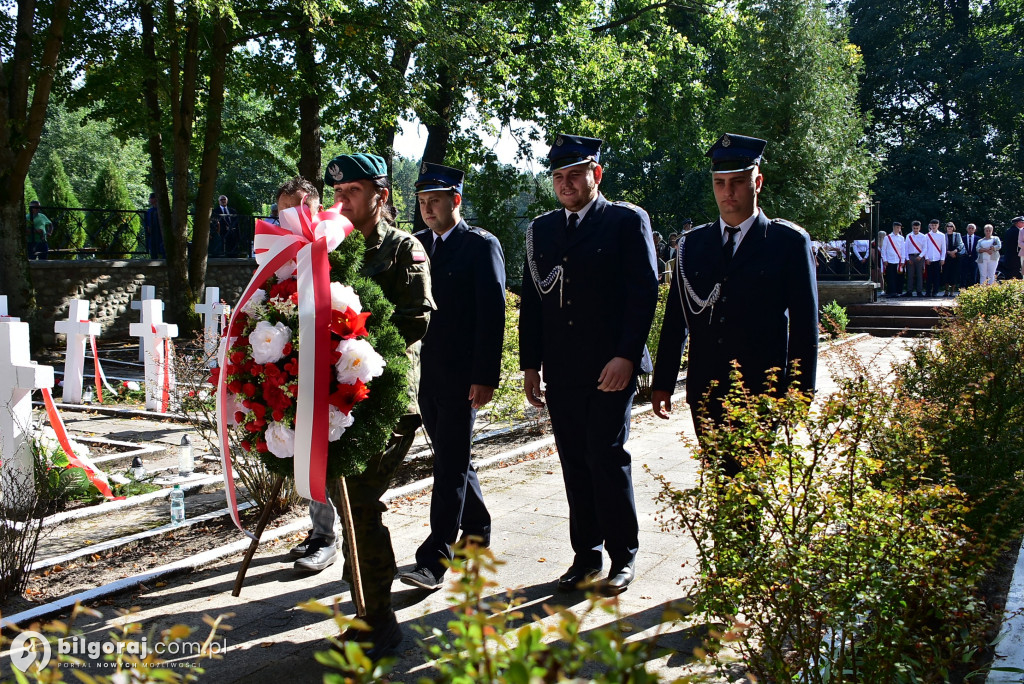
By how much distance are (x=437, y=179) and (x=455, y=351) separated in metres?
0.96

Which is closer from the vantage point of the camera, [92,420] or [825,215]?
[92,420]

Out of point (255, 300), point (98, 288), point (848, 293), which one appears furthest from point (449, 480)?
point (848, 293)

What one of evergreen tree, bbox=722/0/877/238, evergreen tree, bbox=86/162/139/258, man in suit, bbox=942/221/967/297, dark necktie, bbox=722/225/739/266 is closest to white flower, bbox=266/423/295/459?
dark necktie, bbox=722/225/739/266

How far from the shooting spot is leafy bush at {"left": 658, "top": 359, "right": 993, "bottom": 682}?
105 inches

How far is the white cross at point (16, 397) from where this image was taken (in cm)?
561

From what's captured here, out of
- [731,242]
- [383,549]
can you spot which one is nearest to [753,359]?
[731,242]

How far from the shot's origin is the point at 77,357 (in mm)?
10766

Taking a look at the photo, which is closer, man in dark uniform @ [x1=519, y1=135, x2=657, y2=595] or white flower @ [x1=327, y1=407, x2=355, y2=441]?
white flower @ [x1=327, y1=407, x2=355, y2=441]

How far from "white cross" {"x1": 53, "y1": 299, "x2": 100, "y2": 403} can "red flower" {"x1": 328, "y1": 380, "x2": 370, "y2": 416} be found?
8.23m

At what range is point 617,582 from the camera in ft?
14.4

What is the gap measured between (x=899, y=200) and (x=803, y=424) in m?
36.4

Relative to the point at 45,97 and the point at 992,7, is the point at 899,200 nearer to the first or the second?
the point at 992,7

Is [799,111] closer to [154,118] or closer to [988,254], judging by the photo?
[988,254]

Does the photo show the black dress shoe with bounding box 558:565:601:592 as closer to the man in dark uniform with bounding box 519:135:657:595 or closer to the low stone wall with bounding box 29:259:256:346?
the man in dark uniform with bounding box 519:135:657:595
